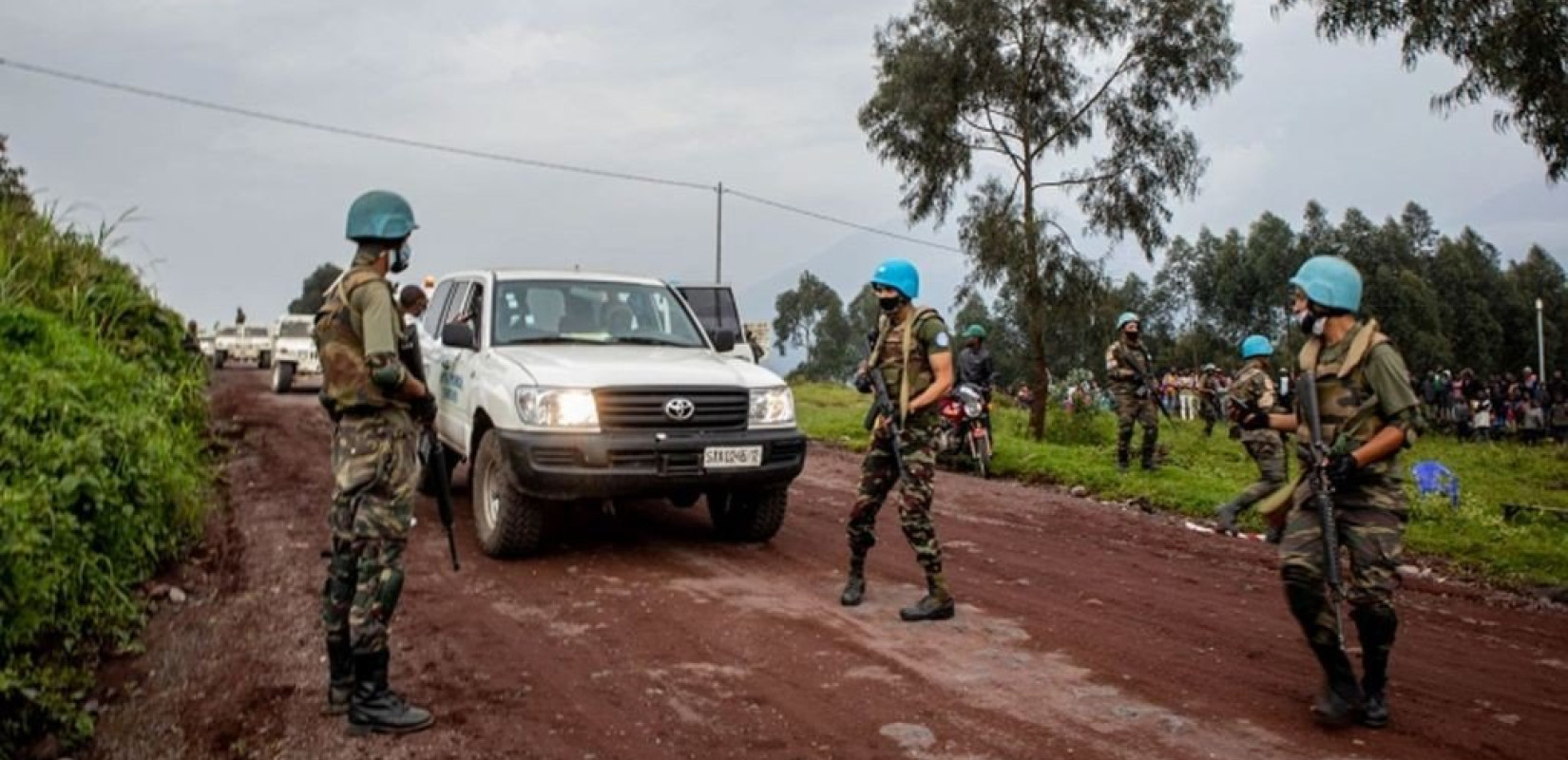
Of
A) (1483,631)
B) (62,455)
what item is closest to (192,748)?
(62,455)

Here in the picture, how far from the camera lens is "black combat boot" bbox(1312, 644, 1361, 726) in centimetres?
416


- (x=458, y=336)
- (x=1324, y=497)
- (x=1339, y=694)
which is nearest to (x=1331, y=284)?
(x=1324, y=497)

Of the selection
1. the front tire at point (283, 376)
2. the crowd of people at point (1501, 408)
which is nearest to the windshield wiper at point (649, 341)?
the front tire at point (283, 376)

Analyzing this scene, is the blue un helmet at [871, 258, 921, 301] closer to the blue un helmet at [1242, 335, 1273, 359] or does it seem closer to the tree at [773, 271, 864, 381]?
the blue un helmet at [1242, 335, 1273, 359]

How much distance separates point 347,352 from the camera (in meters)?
4.34

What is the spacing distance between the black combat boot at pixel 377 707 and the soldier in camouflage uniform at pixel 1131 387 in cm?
946

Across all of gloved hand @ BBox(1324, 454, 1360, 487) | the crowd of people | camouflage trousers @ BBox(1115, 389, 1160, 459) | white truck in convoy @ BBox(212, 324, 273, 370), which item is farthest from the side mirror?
white truck in convoy @ BBox(212, 324, 273, 370)

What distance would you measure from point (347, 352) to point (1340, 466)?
13.0 ft

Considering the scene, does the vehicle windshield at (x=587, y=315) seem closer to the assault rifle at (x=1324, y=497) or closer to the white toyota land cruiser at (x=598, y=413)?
the white toyota land cruiser at (x=598, y=413)

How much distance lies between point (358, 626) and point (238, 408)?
49.8ft

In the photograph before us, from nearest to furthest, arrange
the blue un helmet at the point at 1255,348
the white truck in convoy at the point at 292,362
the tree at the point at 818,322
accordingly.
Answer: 1. the blue un helmet at the point at 1255,348
2. the white truck in convoy at the point at 292,362
3. the tree at the point at 818,322

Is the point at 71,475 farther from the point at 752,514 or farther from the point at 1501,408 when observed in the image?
the point at 1501,408

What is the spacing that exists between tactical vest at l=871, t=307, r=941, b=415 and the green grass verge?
4.87 metres

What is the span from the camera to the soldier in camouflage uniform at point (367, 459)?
4188 mm
